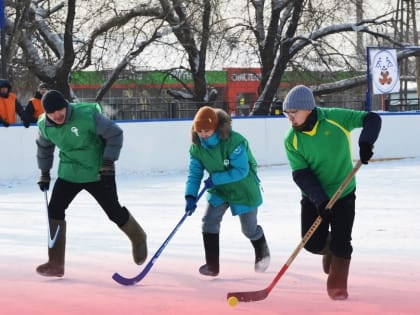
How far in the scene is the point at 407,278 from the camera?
16.6ft

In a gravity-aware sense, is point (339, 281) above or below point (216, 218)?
below

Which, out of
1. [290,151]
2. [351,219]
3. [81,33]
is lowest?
[351,219]

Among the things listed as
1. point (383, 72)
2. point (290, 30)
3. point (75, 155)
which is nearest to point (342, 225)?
point (75, 155)

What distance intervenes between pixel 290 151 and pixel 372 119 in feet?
1.63

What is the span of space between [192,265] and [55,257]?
913mm

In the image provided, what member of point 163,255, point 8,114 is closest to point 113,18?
point 8,114

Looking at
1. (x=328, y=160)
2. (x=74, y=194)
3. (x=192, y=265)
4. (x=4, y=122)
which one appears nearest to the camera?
(x=328, y=160)

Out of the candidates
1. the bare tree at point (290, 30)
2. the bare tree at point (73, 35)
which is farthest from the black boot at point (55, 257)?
the bare tree at point (290, 30)

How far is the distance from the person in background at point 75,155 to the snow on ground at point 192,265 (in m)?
0.34

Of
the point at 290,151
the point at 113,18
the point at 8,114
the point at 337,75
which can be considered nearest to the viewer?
the point at 290,151

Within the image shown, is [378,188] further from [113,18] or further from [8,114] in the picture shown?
[113,18]

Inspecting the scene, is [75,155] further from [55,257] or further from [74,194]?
[55,257]

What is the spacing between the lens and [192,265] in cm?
571

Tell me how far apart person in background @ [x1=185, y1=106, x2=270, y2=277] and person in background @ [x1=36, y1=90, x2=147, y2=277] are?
0.51m
